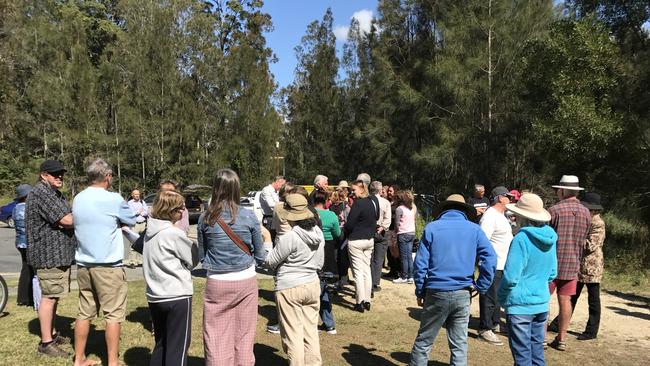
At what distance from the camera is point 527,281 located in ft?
13.6

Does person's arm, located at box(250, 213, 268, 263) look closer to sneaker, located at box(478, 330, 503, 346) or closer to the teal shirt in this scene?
the teal shirt

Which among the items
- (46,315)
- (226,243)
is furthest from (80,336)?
(226,243)

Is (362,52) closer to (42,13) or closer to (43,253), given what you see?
(42,13)

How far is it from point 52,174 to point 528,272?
4.47 meters

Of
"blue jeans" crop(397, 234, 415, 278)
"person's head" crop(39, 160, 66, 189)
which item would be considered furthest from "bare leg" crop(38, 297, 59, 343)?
"blue jeans" crop(397, 234, 415, 278)

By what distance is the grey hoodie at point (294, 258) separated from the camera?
4.33 meters

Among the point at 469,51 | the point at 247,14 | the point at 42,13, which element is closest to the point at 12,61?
the point at 42,13

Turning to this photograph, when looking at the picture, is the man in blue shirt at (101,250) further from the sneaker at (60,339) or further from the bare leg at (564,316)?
the bare leg at (564,316)

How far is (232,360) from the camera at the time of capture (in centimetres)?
396

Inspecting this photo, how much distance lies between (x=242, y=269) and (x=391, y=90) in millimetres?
28961

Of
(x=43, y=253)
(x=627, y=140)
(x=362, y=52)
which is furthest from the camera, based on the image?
(x=362, y=52)

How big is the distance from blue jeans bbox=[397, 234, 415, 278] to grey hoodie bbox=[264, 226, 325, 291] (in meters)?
4.73

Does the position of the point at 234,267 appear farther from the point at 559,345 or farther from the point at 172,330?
the point at 559,345

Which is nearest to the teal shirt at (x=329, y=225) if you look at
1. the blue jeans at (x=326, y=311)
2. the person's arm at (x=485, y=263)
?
the blue jeans at (x=326, y=311)
